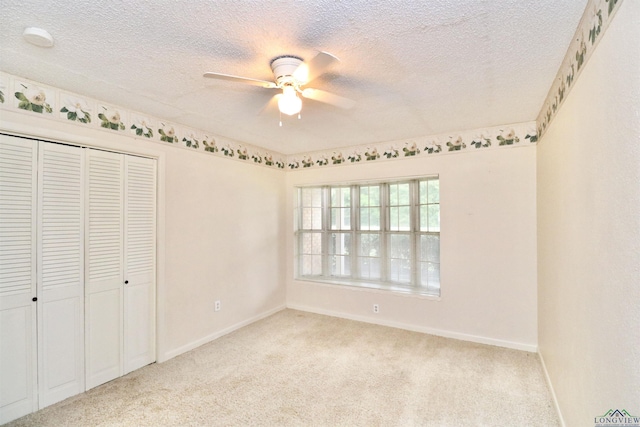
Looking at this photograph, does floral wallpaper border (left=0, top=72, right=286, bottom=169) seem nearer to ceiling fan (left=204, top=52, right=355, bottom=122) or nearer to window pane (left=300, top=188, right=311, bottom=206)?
window pane (left=300, top=188, right=311, bottom=206)

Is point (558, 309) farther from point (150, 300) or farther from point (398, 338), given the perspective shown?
point (150, 300)

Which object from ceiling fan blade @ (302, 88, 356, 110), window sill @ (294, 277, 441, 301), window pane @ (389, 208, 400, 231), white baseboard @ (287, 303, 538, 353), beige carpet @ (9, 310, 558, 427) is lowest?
beige carpet @ (9, 310, 558, 427)

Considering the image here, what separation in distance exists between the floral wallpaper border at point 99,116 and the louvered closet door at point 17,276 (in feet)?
0.89

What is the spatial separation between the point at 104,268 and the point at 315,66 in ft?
7.91

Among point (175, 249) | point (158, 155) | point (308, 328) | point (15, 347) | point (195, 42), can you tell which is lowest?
point (308, 328)

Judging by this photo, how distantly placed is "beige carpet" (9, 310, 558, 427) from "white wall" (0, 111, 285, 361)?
41 cm

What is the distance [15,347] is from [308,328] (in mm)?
2649

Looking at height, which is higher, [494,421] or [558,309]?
[558,309]

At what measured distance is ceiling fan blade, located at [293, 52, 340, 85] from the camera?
144 cm

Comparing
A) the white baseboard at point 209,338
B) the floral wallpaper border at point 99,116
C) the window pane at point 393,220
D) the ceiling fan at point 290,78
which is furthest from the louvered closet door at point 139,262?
the window pane at point 393,220

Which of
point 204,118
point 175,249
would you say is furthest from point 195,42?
point 175,249

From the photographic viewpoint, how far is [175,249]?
3027 mm

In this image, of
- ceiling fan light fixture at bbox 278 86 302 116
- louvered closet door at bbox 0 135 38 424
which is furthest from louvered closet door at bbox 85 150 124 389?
ceiling fan light fixture at bbox 278 86 302 116

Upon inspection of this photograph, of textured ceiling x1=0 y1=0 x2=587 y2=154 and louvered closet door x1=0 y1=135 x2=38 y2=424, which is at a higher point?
textured ceiling x1=0 y1=0 x2=587 y2=154
